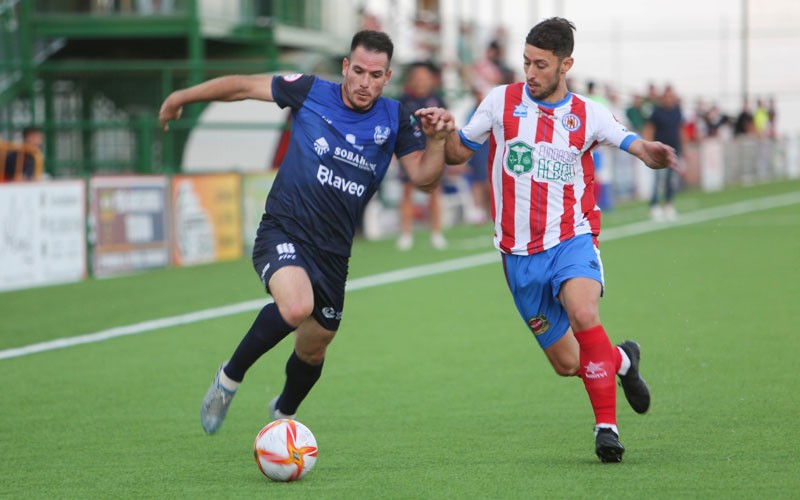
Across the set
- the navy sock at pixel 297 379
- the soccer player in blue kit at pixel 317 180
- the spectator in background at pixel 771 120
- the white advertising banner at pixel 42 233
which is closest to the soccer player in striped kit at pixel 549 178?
the soccer player in blue kit at pixel 317 180

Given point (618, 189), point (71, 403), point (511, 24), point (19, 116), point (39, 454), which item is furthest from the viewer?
point (511, 24)

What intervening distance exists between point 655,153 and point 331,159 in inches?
62.8

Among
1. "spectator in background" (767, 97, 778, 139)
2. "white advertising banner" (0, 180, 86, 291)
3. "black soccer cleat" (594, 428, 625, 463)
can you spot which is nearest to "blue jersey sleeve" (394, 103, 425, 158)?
"black soccer cleat" (594, 428, 625, 463)

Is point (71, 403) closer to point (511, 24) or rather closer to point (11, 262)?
point (11, 262)

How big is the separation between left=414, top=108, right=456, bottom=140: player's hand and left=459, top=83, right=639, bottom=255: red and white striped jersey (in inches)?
11.3

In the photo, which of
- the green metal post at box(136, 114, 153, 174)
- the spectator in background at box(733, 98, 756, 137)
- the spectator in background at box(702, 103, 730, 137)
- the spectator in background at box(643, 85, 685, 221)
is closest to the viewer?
the green metal post at box(136, 114, 153, 174)

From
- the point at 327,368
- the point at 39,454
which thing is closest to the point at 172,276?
the point at 327,368

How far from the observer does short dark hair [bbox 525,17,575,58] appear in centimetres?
651

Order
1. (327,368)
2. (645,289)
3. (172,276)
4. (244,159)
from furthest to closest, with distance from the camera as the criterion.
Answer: (244,159), (172,276), (645,289), (327,368)

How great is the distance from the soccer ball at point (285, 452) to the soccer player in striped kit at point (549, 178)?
1.37 metres

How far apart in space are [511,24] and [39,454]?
37169 millimetres

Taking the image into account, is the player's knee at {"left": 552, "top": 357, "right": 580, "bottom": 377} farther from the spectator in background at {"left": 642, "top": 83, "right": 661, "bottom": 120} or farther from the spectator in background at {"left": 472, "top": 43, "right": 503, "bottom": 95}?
the spectator in background at {"left": 642, "top": 83, "right": 661, "bottom": 120}

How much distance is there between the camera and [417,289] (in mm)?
14461

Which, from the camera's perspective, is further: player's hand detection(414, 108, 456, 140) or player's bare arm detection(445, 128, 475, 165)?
player's bare arm detection(445, 128, 475, 165)
